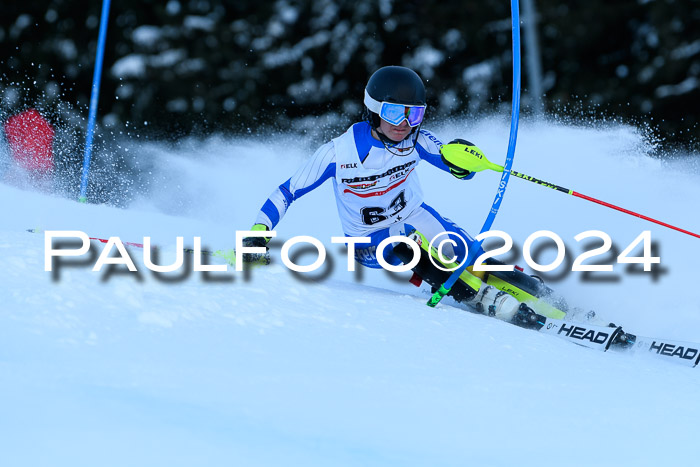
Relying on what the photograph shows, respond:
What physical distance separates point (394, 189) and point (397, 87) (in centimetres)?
56

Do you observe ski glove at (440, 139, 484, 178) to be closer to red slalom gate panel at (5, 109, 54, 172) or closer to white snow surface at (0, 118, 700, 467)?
white snow surface at (0, 118, 700, 467)

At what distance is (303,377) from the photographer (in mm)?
2396

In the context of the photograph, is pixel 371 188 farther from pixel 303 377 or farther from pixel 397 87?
pixel 303 377

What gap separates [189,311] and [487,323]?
124cm

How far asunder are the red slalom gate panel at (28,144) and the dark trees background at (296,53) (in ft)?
18.2

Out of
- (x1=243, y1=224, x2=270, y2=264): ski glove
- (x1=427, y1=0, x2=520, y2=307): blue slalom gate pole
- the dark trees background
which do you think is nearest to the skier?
(x1=243, y1=224, x2=270, y2=264): ski glove

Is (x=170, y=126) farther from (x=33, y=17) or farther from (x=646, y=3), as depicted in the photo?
(x=646, y=3)

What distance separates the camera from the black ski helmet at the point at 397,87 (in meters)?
3.71

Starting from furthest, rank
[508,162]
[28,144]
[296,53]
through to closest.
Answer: [296,53]
[28,144]
[508,162]

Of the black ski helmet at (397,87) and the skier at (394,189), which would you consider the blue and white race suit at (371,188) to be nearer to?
the skier at (394,189)

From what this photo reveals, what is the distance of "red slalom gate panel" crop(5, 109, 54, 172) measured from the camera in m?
6.55

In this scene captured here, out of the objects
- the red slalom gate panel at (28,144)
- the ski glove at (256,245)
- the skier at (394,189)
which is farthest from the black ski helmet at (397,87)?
the red slalom gate panel at (28,144)

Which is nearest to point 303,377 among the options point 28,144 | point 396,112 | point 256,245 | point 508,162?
point 256,245

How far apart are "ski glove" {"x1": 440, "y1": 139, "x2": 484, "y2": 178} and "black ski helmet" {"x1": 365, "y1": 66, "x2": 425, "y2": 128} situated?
0.24 metres
